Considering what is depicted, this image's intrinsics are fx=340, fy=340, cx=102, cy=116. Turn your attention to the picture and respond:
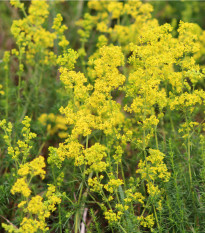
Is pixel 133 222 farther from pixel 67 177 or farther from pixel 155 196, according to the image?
pixel 67 177

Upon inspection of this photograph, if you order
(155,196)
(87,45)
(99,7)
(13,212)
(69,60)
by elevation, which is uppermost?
(99,7)

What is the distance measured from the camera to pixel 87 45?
4727 mm

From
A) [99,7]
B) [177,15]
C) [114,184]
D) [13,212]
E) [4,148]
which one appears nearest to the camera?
[114,184]

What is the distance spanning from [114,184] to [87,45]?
9.59 ft

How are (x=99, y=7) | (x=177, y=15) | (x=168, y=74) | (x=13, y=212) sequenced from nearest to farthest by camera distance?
(x=168, y=74), (x=13, y=212), (x=99, y=7), (x=177, y=15)

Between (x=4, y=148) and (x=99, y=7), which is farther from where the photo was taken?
(x=99, y=7)

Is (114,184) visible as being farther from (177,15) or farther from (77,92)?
(177,15)

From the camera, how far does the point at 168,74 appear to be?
2518 mm

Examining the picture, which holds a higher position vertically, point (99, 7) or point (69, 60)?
point (99, 7)

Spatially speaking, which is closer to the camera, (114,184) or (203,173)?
(114,184)

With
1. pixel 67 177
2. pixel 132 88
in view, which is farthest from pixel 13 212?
pixel 132 88

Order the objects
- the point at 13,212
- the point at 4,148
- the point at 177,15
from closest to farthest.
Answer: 1. the point at 13,212
2. the point at 4,148
3. the point at 177,15

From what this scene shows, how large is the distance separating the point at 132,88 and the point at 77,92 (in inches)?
15.0

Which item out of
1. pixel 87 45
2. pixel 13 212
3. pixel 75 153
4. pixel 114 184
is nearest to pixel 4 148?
pixel 13 212
